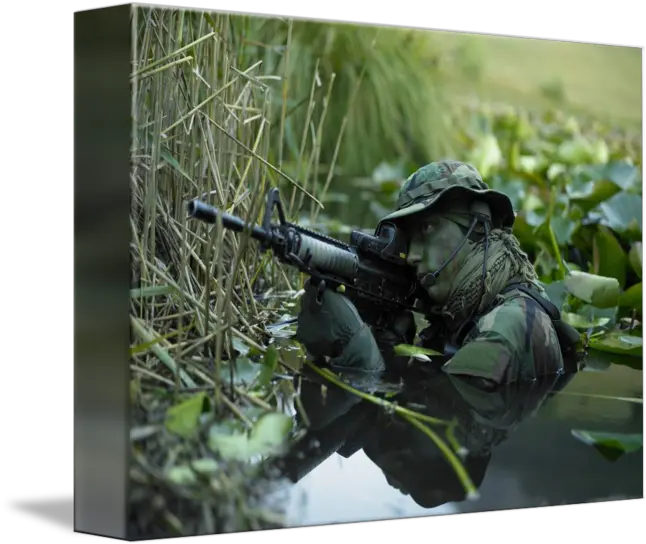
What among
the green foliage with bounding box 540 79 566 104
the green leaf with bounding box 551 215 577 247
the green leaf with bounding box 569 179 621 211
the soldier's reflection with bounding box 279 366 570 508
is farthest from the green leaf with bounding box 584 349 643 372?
the green leaf with bounding box 569 179 621 211

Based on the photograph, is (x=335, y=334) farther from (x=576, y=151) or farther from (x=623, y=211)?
(x=576, y=151)

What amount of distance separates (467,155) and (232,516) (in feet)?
8.12

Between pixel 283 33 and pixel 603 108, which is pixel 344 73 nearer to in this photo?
pixel 603 108

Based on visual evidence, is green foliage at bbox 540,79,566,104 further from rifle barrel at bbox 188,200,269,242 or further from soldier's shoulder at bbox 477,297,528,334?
rifle barrel at bbox 188,200,269,242

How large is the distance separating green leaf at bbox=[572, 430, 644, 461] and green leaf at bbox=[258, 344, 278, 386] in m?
0.48

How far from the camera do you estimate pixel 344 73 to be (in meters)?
2.91

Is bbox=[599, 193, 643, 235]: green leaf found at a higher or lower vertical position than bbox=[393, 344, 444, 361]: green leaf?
higher

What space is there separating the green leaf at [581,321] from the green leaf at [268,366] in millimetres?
606

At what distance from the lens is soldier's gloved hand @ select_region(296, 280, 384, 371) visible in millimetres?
1505

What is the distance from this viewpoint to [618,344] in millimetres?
1752

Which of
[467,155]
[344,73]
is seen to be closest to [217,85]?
[344,73]

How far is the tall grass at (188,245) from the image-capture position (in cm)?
119

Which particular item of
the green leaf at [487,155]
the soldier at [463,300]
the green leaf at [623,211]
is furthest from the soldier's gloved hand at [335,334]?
the green leaf at [487,155]

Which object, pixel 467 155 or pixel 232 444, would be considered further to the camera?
pixel 467 155
